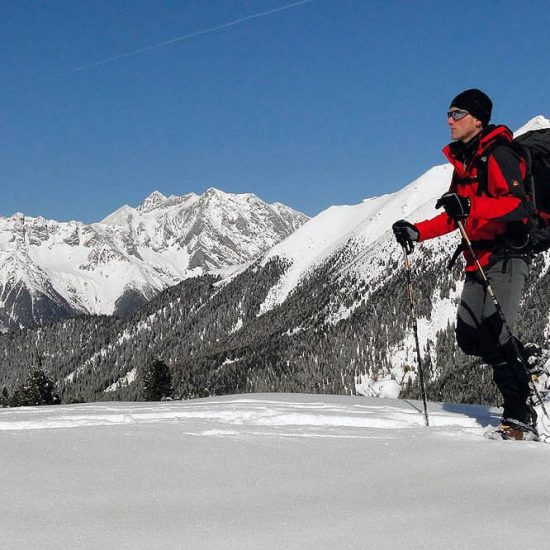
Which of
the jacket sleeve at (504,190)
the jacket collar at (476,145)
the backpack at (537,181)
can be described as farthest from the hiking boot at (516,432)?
the jacket collar at (476,145)

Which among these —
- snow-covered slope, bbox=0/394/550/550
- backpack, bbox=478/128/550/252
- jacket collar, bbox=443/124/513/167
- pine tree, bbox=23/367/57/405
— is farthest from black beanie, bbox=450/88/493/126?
pine tree, bbox=23/367/57/405

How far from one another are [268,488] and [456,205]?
398 cm

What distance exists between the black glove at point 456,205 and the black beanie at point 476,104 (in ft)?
3.15

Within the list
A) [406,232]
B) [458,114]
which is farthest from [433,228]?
[458,114]

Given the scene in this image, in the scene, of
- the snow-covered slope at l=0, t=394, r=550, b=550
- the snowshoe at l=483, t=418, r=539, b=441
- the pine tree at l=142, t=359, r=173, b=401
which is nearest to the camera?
the snow-covered slope at l=0, t=394, r=550, b=550

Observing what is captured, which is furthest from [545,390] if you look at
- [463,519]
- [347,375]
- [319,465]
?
[347,375]

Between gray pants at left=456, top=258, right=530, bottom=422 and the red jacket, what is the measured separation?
0.28 meters

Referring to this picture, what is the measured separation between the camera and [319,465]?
5008 millimetres

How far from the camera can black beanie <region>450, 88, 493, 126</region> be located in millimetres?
7184

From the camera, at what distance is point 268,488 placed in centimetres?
429

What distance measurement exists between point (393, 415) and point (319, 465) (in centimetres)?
388

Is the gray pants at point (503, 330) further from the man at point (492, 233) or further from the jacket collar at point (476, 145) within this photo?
the jacket collar at point (476, 145)

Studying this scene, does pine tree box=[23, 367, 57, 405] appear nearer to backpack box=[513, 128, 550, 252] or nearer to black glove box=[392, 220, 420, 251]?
black glove box=[392, 220, 420, 251]

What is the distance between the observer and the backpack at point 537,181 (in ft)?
21.8
